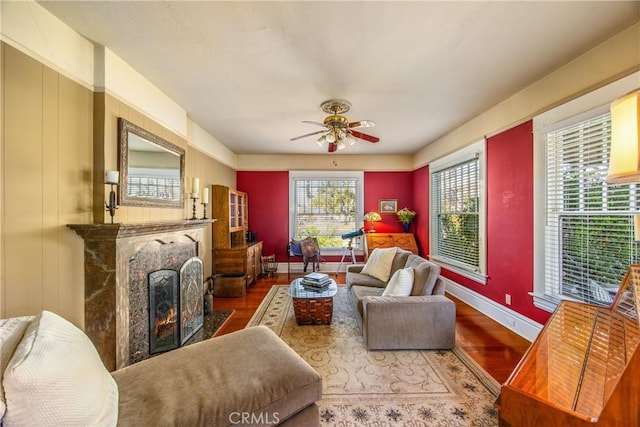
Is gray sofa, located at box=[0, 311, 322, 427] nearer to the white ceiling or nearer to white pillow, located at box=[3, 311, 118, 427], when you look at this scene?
white pillow, located at box=[3, 311, 118, 427]

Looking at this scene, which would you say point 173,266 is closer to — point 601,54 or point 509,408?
point 509,408

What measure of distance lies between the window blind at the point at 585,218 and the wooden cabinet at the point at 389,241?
2.80 metres

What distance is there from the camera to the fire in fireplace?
2246 millimetres

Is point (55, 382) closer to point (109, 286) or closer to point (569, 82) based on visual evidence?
point (109, 286)

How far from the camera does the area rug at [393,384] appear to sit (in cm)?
163

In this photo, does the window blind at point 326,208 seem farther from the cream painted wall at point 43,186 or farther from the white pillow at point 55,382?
the white pillow at point 55,382

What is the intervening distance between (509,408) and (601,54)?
2540 mm

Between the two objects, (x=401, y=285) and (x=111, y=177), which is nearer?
(x=111, y=177)

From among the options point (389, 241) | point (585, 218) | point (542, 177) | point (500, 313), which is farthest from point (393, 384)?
point (389, 241)

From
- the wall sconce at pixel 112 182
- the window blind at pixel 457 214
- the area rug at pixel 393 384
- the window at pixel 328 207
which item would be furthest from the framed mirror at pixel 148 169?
the window blind at pixel 457 214

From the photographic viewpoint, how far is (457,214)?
3.96 meters

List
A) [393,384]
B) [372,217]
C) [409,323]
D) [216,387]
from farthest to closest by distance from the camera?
[372,217] < [409,323] < [393,384] < [216,387]

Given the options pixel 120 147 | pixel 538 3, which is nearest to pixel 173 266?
pixel 120 147

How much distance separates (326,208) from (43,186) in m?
4.48
